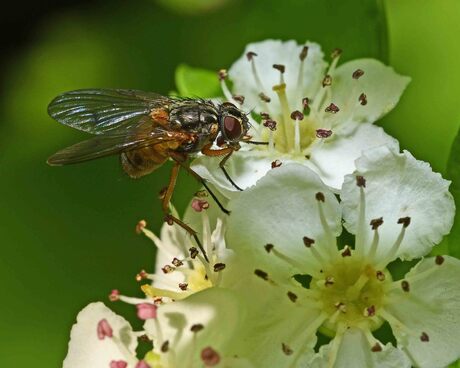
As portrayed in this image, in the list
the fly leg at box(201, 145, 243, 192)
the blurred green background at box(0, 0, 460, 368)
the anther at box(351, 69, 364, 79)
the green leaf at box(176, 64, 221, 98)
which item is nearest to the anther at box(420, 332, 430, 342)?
the fly leg at box(201, 145, 243, 192)

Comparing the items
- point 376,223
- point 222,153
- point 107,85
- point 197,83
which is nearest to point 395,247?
point 376,223

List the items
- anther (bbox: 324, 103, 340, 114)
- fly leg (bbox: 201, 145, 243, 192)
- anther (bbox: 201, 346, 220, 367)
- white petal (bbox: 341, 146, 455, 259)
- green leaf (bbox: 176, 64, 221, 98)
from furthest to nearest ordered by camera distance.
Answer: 1. green leaf (bbox: 176, 64, 221, 98)
2. anther (bbox: 324, 103, 340, 114)
3. fly leg (bbox: 201, 145, 243, 192)
4. white petal (bbox: 341, 146, 455, 259)
5. anther (bbox: 201, 346, 220, 367)

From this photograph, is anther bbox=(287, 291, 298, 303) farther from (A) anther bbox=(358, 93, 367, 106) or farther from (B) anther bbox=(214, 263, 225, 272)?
(A) anther bbox=(358, 93, 367, 106)

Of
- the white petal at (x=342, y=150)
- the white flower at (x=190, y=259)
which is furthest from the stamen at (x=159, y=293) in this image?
the white petal at (x=342, y=150)

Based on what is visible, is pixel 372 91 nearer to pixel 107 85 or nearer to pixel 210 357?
pixel 210 357

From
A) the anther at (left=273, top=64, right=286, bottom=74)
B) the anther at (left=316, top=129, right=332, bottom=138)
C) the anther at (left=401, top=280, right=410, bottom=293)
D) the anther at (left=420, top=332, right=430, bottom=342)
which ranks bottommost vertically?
the anther at (left=420, top=332, right=430, bottom=342)

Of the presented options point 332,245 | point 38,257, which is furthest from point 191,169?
point 38,257
